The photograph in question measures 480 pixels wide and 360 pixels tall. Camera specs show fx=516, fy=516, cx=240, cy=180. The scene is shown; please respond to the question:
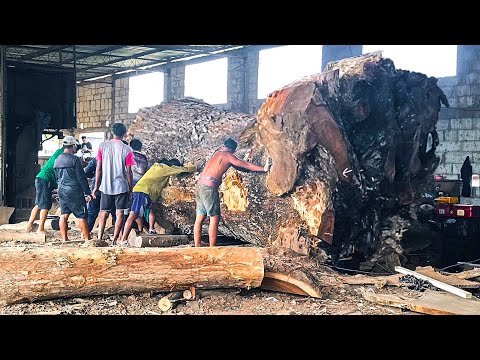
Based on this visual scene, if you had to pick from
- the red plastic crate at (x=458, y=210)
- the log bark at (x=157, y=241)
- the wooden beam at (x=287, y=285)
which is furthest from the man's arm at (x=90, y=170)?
the red plastic crate at (x=458, y=210)

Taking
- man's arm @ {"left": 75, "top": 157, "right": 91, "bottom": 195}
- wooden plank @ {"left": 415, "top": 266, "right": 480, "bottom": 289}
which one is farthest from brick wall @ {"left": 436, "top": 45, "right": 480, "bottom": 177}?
man's arm @ {"left": 75, "top": 157, "right": 91, "bottom": 195}

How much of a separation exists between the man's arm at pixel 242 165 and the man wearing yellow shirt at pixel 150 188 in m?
0.97

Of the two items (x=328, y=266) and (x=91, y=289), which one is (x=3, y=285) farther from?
(x=328, y=266)

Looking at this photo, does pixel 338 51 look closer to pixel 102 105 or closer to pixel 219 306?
pixel 219 306

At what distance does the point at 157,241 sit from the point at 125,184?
793 mm

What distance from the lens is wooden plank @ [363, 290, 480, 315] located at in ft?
12.2

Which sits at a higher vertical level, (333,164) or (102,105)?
(102,105)

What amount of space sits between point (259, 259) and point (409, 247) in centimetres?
311

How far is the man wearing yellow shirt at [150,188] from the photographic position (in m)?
6.11

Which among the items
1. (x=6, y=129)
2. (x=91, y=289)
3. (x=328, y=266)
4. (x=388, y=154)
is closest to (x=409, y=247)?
(x=388, y=154)

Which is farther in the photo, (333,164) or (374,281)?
(333,164)

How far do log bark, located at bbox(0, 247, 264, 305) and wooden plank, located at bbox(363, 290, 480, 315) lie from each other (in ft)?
3.20

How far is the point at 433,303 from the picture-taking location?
3881 mm

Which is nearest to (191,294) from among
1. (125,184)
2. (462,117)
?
(125,184)
